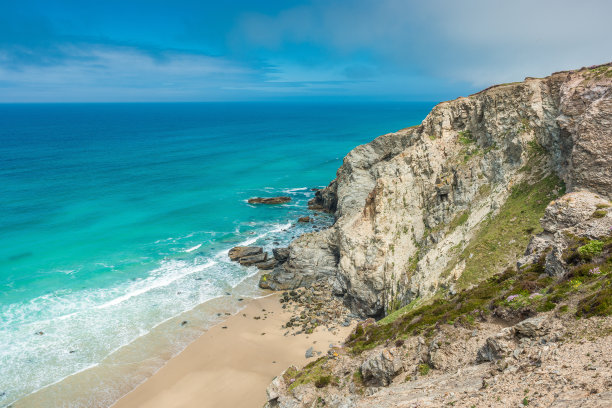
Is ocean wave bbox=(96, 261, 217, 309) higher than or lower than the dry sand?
higher

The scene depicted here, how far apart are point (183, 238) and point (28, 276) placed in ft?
66.9

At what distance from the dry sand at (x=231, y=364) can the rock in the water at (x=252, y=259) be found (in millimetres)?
11706

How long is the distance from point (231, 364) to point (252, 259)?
19886 mm

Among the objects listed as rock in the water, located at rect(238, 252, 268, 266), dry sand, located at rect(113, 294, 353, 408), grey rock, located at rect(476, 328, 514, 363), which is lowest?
dry sand, located at rect(113, 294, 353, 408)

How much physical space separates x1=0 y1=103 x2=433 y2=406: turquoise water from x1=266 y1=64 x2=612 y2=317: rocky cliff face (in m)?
15.2

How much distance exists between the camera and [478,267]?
89.7ft

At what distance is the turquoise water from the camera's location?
3778 cm

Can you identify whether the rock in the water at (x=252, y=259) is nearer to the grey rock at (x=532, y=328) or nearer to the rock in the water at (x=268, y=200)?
the rock in the water at (x=268, y=200)

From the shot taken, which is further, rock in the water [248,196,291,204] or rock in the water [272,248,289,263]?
rock in the water [248,196,291,204]

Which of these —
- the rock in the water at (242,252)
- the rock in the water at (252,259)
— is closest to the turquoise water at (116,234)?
the rock in the water at (252,259)

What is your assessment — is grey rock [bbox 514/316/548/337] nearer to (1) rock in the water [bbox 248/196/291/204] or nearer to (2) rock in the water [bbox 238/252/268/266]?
(2) rock in the water [bbox 238/252/268/266]

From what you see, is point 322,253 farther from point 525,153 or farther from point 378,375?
point 378,375

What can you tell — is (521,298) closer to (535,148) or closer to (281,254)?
(535,148)

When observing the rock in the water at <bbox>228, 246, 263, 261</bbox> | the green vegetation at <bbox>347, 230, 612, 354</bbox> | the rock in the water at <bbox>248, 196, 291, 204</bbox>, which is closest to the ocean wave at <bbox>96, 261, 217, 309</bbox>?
the rock in the water at <bbox>228, 246, 263, 261</bbox>
